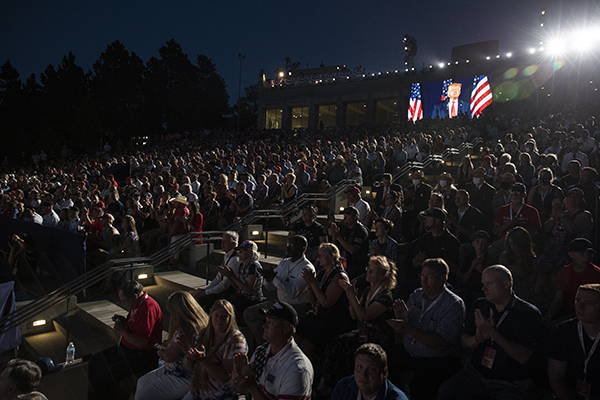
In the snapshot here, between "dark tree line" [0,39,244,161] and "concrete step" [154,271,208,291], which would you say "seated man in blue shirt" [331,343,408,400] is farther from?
"dark tree line" [0,39,244,161]

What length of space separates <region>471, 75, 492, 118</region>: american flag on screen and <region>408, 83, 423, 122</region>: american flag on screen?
4.71m

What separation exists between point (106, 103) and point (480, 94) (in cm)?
4137

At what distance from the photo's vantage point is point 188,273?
8.93m

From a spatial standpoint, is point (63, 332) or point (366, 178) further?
point (366, 178)

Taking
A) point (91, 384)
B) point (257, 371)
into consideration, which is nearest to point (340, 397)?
point (257, 371)

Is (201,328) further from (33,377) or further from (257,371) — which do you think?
(33,377)

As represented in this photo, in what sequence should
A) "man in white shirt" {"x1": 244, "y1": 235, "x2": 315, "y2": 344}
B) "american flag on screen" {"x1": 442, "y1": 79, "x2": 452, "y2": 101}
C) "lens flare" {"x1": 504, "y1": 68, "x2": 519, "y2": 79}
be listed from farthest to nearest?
"american flag on screen" {"x1": 442, "y1": 79, "x2": 452, "y2": 101}
"lens flare" {"x1": 504, "y1": 68, "x2": 519, "y2": 79}
"man in white shirt" {"x1": 244, "y1": 235, "x2": 315, "y2": 344}

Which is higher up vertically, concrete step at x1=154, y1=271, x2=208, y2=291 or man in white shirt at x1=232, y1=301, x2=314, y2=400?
man in white shirt at x1=232, y1=301, x2=314, y2=400

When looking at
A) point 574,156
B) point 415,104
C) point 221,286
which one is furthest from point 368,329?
point 415,104

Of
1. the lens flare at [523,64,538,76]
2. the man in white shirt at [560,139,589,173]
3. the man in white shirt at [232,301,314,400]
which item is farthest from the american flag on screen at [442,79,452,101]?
the man in white shirt at [232,301,314,400]

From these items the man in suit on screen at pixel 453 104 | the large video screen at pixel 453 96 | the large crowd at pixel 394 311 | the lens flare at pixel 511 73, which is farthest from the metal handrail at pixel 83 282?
the lens flare at pixel 511 73

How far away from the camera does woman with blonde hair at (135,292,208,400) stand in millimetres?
4270

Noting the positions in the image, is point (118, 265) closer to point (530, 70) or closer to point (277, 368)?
point (277, 368)

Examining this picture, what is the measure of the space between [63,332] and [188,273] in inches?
98.8
